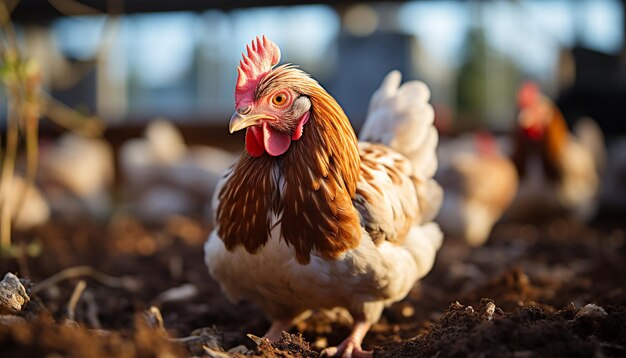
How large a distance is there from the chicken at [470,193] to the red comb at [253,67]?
380 cm

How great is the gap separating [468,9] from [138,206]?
28.2 ft

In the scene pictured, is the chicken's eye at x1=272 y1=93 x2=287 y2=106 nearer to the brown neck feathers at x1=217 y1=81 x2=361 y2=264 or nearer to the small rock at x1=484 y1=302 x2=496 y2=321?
the brown neck feathers at x1=217 y1=81 x2=361 y2=264

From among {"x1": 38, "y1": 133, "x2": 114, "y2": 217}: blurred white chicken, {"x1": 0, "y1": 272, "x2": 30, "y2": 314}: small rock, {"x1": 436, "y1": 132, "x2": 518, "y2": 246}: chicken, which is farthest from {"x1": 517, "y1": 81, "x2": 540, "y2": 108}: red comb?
{"x1": 0, "y1": 272, "x2": 30, "y2": 314}: small rock

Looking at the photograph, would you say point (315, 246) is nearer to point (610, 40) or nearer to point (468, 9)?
point (468, 9)

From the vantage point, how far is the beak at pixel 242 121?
90.7 inches

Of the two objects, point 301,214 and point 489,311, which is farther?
point 301,214

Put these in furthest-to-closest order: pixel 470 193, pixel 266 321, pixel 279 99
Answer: pixel 470 193 < pixel 266 321 < pixel 279 99

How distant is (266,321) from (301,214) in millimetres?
854

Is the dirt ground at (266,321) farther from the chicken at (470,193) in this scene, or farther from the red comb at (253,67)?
the red comb at (253,67)

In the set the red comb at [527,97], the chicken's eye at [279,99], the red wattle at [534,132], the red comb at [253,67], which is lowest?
the red wattle at [534,132]

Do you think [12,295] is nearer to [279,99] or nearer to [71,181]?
[279,99]

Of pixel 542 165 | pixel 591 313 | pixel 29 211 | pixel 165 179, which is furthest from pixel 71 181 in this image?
pixel 591 313

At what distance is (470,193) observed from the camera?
5918 millimetres

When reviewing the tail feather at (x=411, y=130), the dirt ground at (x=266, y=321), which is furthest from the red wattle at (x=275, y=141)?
the tail feather at (x=411, y=130)
